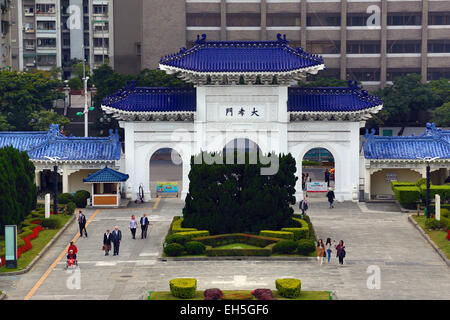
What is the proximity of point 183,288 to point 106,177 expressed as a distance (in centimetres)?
2451

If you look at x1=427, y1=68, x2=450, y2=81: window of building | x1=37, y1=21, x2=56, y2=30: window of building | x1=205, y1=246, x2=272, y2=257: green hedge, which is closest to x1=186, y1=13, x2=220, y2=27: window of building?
x1=427, y1=68, x2=450, y2=81: window of building

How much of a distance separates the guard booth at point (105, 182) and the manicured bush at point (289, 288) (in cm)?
2452

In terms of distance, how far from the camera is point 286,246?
1903 inches

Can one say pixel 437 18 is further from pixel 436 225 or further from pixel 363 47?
pixel 436 225

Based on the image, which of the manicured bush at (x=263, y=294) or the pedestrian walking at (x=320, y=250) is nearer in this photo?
the manicured bush at (x=263, y=294)

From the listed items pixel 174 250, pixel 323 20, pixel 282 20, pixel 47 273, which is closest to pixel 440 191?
pixel 174 250

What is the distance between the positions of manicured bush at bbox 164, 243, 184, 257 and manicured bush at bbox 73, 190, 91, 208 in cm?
1567

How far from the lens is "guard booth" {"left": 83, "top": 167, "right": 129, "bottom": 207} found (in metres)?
62.3

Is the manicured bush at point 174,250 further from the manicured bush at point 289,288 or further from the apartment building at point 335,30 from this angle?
the apartment building at point 335,30

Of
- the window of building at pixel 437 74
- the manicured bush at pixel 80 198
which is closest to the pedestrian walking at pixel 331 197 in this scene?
the manicured bush at pixel 80 198

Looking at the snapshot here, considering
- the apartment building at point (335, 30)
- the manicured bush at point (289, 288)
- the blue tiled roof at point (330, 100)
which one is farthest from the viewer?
the apartment building at point (335, 30)

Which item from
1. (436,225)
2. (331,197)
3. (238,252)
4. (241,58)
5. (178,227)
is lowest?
(238,252)

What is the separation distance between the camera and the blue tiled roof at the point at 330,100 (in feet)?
212

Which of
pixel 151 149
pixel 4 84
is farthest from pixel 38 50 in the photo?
pixel 151 149
